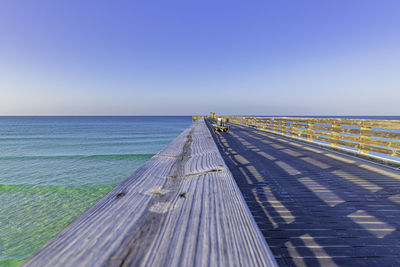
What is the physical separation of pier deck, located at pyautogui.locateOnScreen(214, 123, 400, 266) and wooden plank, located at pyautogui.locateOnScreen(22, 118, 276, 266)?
1.52m

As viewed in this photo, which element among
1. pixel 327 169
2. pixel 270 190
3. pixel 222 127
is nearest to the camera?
pixel 270 190

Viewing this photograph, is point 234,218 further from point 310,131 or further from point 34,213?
point 310,131

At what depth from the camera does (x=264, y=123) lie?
17.3 meters

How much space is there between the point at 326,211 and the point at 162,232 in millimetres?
3023

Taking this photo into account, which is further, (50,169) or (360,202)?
(50,169)

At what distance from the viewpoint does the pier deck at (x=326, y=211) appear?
1897mm

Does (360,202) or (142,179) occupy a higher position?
(142,179)

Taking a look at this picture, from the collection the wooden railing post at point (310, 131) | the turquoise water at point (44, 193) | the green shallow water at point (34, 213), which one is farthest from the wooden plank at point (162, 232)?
the wooden railing post at point (310, 131)

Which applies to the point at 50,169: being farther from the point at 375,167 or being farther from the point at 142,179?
the point at 375,167

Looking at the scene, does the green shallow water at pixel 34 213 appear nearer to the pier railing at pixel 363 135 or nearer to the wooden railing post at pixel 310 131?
the pier railing at pixel 363 135

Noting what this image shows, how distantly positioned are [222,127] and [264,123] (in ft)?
19.8

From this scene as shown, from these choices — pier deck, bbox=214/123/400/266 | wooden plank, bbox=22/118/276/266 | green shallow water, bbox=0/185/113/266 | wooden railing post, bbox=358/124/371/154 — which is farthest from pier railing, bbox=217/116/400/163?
green shallow water, bbox=0/185/113/266

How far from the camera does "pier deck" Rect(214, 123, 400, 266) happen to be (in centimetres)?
190

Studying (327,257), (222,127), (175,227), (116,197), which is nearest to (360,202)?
(327,257)
